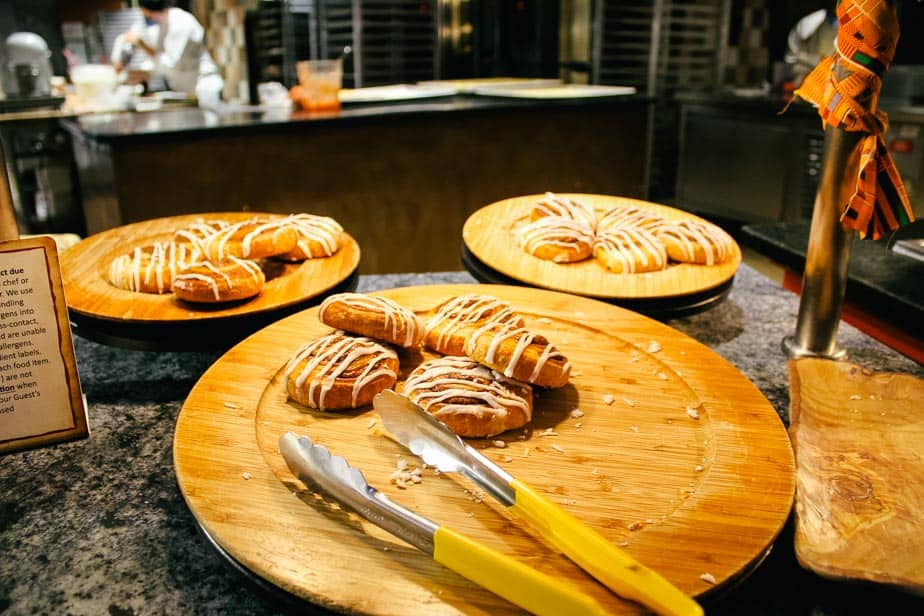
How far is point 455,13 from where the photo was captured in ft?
22.9

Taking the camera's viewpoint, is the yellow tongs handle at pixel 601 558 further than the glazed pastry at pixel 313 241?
No

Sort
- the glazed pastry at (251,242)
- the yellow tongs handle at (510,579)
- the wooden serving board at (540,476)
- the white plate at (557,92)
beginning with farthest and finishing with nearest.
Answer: the white plate at (557,92)
the glazed pastry at (251,242)
the wooden serving board at (540,476)
the yellow tongs handle at (510,579)

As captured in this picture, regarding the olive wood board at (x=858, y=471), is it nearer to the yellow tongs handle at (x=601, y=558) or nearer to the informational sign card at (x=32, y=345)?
the yellow tongs handle at (x=601, y=558)

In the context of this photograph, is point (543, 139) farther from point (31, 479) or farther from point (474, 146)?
point (31, 479)

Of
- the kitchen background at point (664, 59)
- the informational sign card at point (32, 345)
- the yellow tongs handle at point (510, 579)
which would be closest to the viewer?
the yellow tongs handle at point (510, 579)

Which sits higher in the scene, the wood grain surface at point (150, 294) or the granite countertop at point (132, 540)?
the wood grain surface at point (150, 294)

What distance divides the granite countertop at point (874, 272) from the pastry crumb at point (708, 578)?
0.96 metres

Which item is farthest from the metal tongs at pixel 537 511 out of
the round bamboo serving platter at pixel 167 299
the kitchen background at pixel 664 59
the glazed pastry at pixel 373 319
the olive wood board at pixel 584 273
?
the kitchen background at pixel 664 59

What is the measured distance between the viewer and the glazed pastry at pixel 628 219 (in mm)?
1967

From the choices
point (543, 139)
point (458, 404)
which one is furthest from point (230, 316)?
point (543, 139)

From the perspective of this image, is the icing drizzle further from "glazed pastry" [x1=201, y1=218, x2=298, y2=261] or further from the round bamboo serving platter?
"glazed pastry" [x1=201, y1=218, x2=298, y2=261]

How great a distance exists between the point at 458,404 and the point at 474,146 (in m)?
3.42

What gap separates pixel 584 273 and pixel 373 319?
25.8 inches

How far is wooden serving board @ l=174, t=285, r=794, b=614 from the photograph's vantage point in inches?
31.0
